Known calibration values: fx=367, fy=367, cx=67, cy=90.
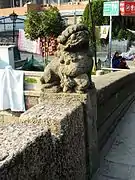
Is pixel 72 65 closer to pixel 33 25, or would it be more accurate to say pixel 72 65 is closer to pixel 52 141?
pixel 52 141

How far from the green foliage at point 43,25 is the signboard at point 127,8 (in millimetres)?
7575

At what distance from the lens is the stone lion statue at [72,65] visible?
322 centimetres

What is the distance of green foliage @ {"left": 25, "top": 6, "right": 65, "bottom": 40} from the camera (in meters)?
17.3

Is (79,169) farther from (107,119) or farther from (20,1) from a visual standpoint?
(20,1)

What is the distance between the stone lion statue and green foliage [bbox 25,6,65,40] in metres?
14.1

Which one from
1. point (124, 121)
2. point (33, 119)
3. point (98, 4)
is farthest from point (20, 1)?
point (33, 119)

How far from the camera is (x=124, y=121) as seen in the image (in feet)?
18.0

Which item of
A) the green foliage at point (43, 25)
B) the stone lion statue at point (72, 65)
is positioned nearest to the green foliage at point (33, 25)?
the green foliage at point (43, 25)

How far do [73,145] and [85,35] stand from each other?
100 centimetres

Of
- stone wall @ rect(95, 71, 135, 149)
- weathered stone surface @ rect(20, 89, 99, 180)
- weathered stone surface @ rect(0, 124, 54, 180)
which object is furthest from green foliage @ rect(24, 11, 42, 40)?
weathered stone surface @ rect(0, 124, 54, 180)

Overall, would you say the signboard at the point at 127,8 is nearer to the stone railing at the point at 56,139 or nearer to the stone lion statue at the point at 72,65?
the stone railing at the point at 56,139

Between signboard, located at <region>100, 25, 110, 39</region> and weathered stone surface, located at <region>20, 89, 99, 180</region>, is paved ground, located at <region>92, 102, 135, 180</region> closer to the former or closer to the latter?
weathered stone surface, located at <region>20, 89, 99, 180</region>

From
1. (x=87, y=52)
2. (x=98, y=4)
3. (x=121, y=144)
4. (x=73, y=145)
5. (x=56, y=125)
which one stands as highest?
(x=98, y=4)

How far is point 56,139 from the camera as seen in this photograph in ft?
8.16
